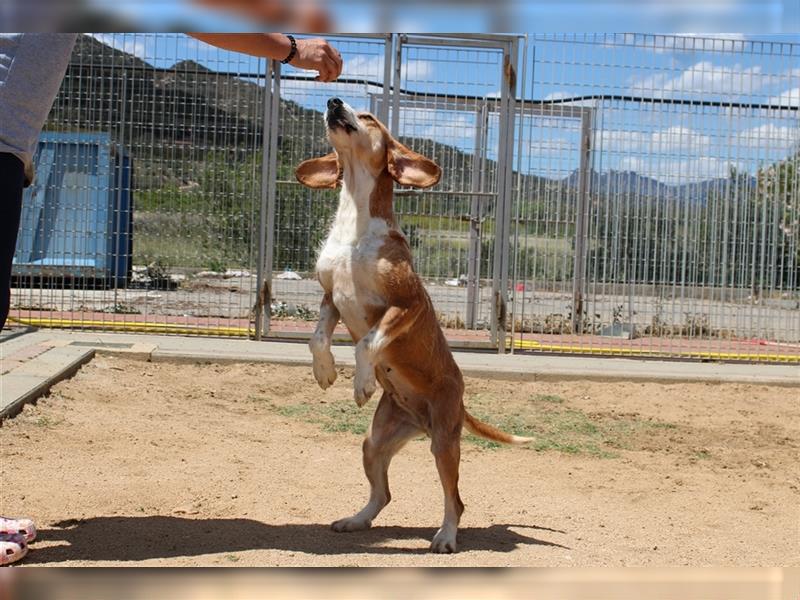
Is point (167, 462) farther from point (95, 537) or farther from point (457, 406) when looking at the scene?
point (457, 406)

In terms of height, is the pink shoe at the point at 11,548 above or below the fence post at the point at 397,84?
below

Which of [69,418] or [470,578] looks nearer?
[470,578]

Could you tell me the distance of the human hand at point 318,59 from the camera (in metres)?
3.79

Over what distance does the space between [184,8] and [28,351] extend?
24.9 ft

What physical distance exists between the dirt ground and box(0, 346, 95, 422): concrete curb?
0.11m

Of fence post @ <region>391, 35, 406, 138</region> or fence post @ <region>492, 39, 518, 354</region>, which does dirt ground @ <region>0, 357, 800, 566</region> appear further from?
fence post @ <region>391, 35, 406, 138</region>

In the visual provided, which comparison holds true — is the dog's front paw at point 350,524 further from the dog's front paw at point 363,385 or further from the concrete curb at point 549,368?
the concrete curb at point 549,368

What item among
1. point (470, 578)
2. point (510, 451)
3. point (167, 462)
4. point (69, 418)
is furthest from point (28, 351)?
point (470, 578)

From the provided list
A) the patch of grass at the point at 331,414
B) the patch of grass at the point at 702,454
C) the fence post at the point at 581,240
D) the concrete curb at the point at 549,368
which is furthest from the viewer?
the fence post at the point at 581,240

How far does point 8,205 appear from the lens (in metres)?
3.19

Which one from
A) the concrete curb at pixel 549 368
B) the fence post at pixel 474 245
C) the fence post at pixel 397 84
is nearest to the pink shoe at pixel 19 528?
the concrete curb at pixel 549 368

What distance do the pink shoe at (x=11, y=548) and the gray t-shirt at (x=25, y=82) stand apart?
4.49ft

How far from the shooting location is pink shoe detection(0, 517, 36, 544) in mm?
3373

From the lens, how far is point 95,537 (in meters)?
3.75
